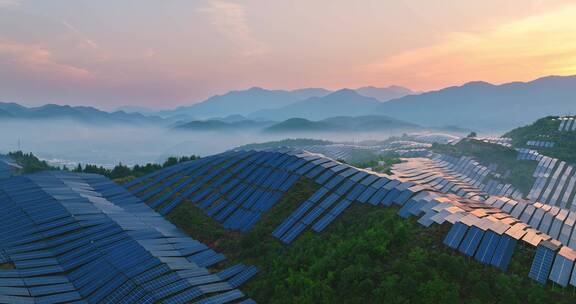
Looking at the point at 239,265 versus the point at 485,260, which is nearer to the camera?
the point at 485,260

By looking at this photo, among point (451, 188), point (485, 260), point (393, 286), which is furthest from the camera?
point (451, 188)

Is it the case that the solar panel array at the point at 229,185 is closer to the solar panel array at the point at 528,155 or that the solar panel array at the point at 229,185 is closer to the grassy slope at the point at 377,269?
the grassy slope at the point at 377,269

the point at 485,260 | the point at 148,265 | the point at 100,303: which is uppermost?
the point at 485,260

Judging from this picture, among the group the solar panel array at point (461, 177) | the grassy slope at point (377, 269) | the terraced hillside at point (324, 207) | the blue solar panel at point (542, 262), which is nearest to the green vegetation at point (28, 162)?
the terraced hillside at point (324, 207)

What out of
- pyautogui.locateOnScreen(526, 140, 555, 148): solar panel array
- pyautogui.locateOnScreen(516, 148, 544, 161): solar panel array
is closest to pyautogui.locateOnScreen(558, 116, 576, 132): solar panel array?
pyautogui.locateOnScreen(526, 140, 555, 148): solar panel array

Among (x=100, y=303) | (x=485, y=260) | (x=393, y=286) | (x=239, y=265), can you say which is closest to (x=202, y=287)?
(x=239, y=265)

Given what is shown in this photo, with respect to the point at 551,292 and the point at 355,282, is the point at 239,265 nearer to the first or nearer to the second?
the point at 355,282

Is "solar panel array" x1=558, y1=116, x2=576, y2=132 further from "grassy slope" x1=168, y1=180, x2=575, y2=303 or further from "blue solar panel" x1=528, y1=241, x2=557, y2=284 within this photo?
"grassy slope" x1=168, y1=180, x2=575, y2=303
